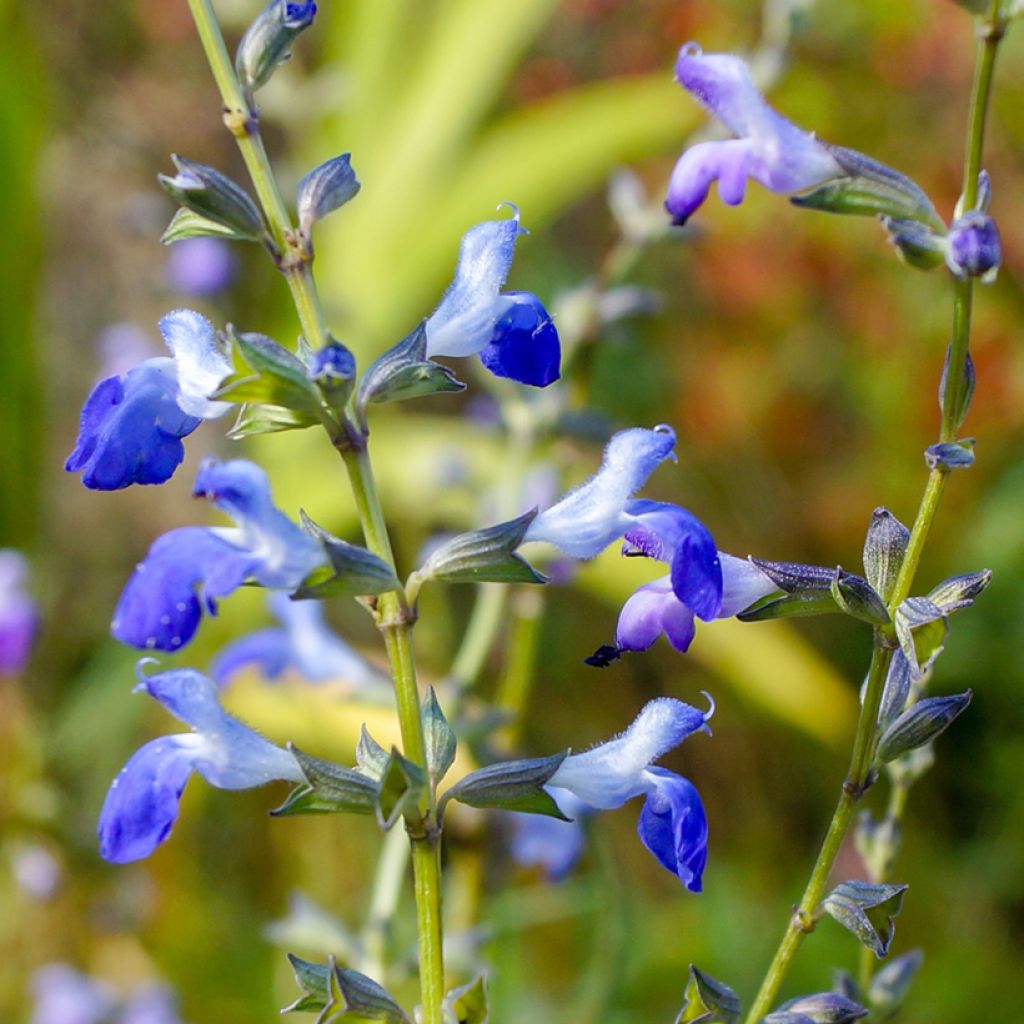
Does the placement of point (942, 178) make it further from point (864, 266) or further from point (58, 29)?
point (58, 29)

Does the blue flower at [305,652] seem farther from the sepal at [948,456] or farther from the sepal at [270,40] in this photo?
the sepal at [948,456]

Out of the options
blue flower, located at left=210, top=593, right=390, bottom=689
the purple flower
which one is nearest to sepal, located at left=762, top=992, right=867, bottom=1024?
the purple flower

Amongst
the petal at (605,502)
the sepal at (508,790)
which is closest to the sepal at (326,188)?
the petal at (605,502)

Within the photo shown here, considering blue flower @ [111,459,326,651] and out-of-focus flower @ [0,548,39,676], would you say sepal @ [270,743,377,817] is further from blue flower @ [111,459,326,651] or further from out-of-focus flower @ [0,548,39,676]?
out-of-focus flower @ [0,548,39,676]

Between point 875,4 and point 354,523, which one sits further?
point 875,4

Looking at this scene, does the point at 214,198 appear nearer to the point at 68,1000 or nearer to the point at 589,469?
the point at 589,469

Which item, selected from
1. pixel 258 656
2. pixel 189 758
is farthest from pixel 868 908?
pixel 258 656

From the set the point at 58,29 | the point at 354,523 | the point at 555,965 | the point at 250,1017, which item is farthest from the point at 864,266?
the point at 58,29
